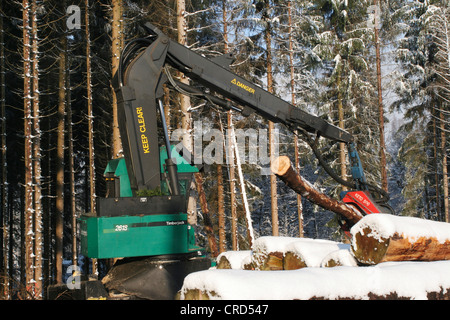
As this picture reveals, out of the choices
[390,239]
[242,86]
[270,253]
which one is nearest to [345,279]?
[390,239]

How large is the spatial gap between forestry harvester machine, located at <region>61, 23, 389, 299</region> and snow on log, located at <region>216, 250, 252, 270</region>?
2.59 ft

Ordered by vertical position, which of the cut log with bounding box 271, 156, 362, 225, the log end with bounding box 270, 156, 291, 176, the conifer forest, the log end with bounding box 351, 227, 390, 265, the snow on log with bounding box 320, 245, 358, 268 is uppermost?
the conifer forest

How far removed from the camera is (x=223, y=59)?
973cm

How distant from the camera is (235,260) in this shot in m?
9.11

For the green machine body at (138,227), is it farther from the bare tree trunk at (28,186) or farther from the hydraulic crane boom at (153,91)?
the bare tree trunk at (28,186)

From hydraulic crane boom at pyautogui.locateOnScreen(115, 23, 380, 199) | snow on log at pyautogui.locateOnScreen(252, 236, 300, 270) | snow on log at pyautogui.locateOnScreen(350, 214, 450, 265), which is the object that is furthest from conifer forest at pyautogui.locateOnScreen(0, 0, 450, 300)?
snow on log at pyautogui.locateOnScreen(350, 214, 450, 265)

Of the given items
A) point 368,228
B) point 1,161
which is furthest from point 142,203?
point 1,161

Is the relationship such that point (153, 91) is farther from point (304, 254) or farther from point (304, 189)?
point (304, 254)

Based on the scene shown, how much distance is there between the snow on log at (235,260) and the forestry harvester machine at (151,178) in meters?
0.79

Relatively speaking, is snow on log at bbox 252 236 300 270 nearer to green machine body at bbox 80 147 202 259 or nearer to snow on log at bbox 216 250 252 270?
snow on log at bbox 216 250 252 270

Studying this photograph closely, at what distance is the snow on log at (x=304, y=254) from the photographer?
7489mm

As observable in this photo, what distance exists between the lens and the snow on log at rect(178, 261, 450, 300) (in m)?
4.68

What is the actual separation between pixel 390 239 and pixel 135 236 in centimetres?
370

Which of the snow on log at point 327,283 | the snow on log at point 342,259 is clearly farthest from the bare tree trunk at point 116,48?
the snow on log at point 327,283
